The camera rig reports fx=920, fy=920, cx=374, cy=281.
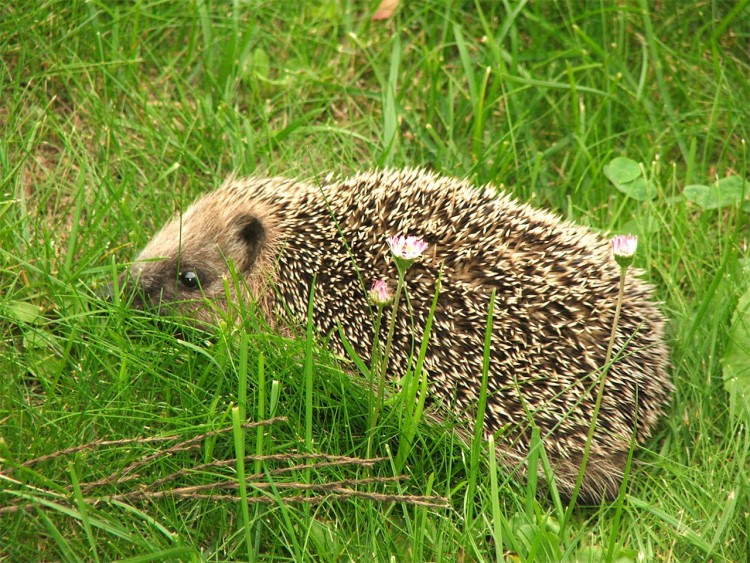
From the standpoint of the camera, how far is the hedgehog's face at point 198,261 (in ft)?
18.1

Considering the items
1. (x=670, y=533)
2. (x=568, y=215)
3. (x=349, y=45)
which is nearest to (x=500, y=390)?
(x=670, y=533)

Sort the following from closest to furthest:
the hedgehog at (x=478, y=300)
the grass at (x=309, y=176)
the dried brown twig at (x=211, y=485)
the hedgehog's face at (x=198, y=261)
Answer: the dried brown twig at (x=211, y=485), the grass at (x=309, y=176), the hedgehog at (x=478, y=300), the hedgehog's face at (x=198, y=261)

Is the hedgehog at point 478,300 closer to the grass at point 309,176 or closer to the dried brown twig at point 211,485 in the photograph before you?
the grass at point 309,176

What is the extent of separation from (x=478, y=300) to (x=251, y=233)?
150cm

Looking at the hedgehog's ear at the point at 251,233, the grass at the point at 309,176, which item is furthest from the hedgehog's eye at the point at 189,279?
the grass at the point at 309,176

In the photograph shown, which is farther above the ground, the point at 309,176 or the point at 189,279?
the point at 309,176

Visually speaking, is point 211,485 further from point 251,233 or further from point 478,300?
point 251,233

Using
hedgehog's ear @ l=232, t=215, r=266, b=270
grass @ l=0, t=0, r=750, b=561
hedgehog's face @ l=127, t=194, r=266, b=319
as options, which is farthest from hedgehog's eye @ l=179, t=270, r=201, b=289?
grass @ l=0, t=0, r=750, b=561

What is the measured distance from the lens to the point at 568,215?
249 inches

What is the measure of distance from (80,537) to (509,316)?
7.79ft

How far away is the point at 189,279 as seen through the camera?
556cm

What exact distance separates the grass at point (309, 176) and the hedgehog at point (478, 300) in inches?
10.9

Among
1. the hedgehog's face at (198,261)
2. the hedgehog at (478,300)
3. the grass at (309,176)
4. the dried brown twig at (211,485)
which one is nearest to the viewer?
the dried brown twig at (211,485)

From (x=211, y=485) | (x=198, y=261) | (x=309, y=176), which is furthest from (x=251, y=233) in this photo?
(x=211, y=485)
